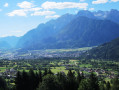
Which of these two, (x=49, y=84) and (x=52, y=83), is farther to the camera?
(x=52, y=83)

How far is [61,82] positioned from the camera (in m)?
61.0

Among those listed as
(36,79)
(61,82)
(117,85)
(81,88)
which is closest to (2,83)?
(36,79)

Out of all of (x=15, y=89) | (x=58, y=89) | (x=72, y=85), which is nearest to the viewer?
(x=58, y=89)

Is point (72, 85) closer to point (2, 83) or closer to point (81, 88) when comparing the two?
point (81, 88)

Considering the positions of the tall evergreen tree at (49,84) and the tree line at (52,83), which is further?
the tree line at (52,83)

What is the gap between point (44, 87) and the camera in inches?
2023

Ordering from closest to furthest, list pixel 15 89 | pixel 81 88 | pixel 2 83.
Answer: pixel 81 88 → pixel 15 89 → pixel 2 83

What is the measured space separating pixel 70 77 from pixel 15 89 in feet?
72.0

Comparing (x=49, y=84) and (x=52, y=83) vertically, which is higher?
(x=52, y=83)

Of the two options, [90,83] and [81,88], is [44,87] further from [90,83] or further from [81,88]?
[90,83]

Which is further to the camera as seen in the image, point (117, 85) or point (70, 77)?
point (70, 77)

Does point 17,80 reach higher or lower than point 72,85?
higher

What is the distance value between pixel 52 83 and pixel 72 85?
1224cm

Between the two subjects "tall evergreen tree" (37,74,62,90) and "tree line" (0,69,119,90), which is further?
"tree line" (0,69,119,90)
